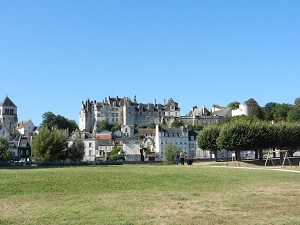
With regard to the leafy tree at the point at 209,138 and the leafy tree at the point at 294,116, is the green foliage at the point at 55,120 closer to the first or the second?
the leafy tree at the point at 294,116

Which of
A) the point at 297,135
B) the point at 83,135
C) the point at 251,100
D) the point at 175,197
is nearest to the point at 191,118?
the point at 251,100

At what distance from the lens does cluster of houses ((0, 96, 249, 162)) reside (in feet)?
393

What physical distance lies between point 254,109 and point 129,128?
57259mm

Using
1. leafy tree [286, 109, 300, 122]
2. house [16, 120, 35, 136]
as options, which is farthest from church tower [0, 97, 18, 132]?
leafy tree [286, 109, 300, 122]

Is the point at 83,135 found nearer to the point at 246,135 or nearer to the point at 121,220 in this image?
the point at 246,135

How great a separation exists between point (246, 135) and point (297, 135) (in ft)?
41.9

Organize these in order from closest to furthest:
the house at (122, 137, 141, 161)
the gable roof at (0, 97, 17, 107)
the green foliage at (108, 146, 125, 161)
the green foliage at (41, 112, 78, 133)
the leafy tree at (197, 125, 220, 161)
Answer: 1. the leafy tree at (197, 125, 220, 161)
2. the green foliage at (108, 146, 125, 161)
3. the house at (122, 137, 141, 161)
4. the green foliage at (41, 112, 78, 133)
5. the gable roof at (0, 97, 17, 107)

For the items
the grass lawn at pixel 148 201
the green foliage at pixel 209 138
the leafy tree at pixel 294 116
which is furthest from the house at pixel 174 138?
the grass lawn at pixel 148 201

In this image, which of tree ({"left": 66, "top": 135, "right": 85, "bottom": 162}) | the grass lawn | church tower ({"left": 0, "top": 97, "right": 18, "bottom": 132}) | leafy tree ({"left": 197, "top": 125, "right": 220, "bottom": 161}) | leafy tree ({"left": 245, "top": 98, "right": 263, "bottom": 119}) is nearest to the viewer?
the grass lawn

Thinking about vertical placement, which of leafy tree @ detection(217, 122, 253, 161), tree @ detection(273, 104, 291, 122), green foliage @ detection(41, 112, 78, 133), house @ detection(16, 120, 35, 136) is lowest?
leafy tree @ detection(217, 122, 253, 161)

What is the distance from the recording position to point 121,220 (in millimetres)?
12664

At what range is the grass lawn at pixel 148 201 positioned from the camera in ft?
42.9

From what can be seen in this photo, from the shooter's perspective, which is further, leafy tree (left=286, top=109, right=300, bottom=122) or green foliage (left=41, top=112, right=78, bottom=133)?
green foliage (left=41, top=112, right=78, bottom=133)

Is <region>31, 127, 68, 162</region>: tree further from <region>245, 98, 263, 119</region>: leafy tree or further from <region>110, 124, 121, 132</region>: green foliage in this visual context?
<region>245, 98, 263, 119</region>: leafy tree
